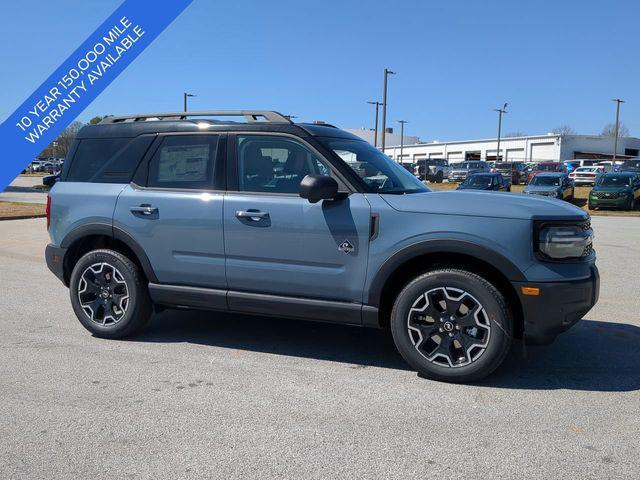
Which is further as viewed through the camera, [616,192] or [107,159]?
[616,192]

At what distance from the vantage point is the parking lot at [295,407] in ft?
10.4

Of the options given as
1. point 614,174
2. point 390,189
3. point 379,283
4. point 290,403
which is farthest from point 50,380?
point 614,174

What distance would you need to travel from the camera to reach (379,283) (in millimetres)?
4426

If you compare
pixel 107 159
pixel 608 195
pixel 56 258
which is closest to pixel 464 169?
pixel 608 195

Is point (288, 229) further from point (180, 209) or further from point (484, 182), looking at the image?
point (484, 182)

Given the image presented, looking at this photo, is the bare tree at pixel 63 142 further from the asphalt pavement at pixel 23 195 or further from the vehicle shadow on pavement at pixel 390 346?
the vehicle shadow on pavement at pixel 390 346

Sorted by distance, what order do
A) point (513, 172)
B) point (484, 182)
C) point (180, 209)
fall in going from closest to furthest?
point (180, 209) → point (484, 182) → point (513, 172)

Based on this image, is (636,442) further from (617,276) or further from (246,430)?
(617,276)

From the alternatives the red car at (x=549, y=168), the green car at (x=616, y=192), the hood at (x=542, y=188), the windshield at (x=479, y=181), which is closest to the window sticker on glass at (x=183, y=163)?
the windshield at (x=479, y=181)

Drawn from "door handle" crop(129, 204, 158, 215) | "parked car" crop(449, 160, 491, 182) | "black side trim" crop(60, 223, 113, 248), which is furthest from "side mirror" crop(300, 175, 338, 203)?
"parked car" crop(449, 160, 491, 182)

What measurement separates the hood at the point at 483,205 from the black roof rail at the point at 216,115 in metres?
1.20

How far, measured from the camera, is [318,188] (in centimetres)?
436

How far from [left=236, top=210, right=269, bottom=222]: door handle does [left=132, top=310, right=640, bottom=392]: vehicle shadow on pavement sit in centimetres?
119

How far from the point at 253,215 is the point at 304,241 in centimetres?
48
